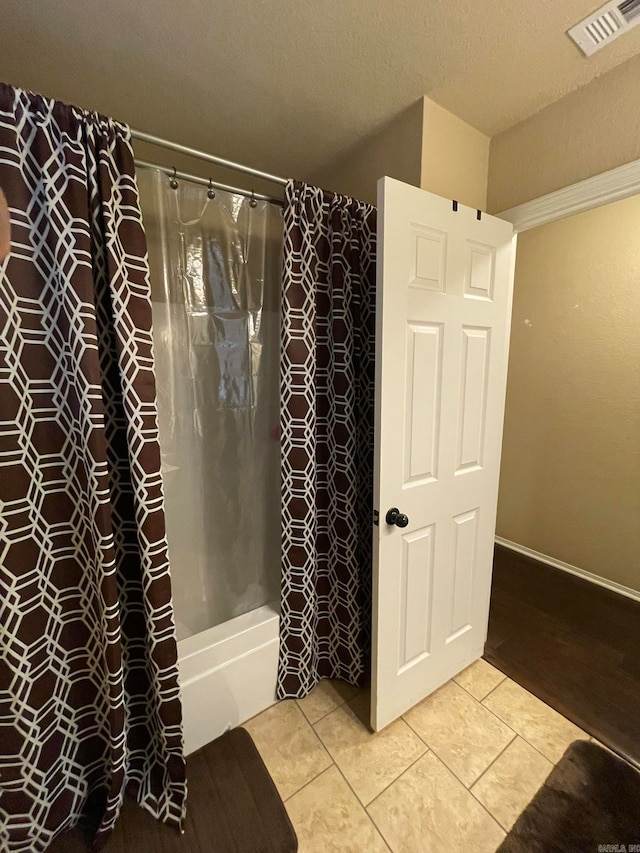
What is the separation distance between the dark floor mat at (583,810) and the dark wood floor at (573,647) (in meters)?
0.13

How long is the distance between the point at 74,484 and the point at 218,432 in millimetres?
565

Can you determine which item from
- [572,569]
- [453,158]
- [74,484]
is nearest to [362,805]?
[74,484]

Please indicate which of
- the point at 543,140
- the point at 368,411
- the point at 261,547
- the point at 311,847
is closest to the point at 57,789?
the point at 311,847

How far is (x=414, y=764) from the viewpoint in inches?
50.5

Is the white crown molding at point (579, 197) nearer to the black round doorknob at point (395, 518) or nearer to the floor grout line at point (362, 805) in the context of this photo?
the black round doorknob at point (395, 518)

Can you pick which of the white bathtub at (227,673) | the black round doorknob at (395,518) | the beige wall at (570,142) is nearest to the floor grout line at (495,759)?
the white bathtub at (227,673)

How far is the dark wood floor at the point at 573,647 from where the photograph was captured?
1.47m

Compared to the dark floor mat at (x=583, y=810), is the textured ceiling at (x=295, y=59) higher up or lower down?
higher up

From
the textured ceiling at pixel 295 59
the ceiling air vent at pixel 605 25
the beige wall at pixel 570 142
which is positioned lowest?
the beige wall at pixel 570 142

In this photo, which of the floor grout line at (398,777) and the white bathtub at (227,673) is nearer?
the floor grout line at (398,777)

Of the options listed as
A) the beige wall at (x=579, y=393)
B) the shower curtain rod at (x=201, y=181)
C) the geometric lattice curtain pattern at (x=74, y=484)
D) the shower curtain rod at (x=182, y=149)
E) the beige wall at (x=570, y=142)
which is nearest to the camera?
the geometric lattice curtain pattern at (x=74, y=484)

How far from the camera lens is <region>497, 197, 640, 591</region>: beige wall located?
7.17 feet

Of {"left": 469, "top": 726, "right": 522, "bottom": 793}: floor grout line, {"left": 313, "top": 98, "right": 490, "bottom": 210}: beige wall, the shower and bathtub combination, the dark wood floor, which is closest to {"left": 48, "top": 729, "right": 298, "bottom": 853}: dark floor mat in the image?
the shower and bathtub combination

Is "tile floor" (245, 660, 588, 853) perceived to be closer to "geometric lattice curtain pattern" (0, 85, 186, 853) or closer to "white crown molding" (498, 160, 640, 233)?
"geometric lattice curtain pattern" (0, 85, 186, 853)
